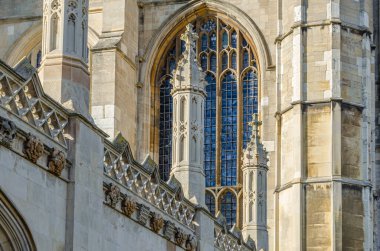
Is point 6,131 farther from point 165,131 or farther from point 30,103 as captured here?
point 165,131

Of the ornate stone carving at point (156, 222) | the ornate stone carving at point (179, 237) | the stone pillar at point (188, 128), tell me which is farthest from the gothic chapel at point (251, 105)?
the ornate stone carving at point (156, 222)

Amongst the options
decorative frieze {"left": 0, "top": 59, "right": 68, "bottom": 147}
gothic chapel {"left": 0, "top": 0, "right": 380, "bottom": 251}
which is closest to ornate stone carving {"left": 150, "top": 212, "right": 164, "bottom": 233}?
gothic chapel {"left": 0, "top": 0, "right": 380, "bottom": 251}

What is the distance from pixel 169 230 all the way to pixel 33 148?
5.69 meters

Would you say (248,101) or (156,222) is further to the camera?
(248,101)

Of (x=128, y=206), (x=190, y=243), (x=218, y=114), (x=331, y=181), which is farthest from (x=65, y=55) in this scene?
(x=218, y=114)

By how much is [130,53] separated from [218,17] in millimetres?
2811

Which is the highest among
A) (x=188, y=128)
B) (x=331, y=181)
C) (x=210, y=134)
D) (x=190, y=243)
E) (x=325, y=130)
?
(x=210, y=134)

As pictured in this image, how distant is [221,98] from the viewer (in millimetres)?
37406

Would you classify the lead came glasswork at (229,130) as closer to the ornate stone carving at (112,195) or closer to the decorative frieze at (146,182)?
the decorative frieze at (146,182)

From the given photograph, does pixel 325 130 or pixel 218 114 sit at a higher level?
pixel 218 114

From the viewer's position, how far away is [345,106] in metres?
34.5

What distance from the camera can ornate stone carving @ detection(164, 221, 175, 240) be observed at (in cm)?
2050

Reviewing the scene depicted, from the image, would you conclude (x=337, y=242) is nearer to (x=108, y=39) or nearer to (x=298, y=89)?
(x=298, y=89)

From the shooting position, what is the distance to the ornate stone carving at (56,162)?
52.3 feet
